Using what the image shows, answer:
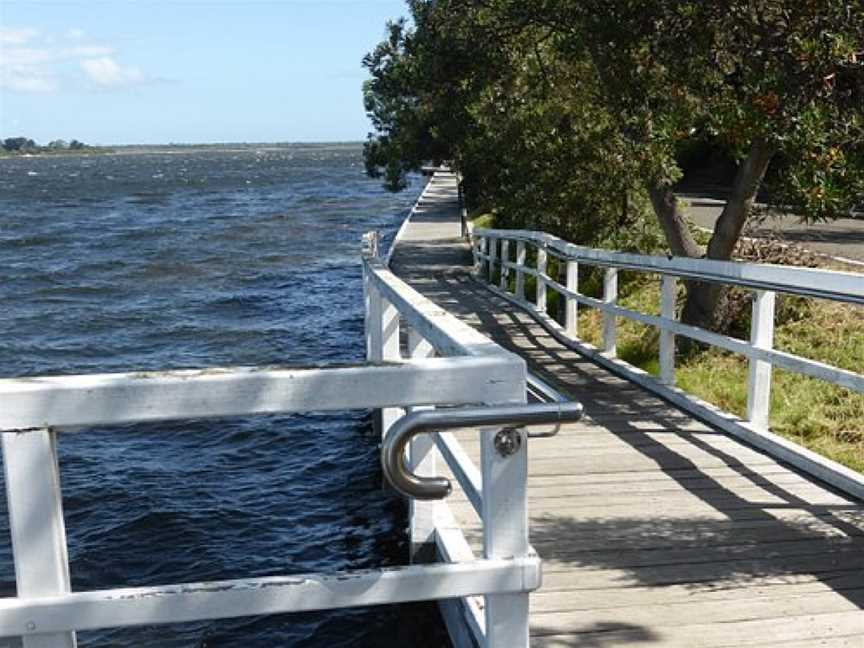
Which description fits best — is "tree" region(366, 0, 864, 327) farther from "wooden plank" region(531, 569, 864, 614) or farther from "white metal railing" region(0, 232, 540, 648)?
"white metal railing" region(0, 232, 540, 648)

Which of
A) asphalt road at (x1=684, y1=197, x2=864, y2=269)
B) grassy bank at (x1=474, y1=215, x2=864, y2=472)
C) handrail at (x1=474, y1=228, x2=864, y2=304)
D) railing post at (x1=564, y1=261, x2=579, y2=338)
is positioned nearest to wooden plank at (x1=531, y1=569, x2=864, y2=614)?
handrail at (x1=474, y1=228, x2=864, y2=304)


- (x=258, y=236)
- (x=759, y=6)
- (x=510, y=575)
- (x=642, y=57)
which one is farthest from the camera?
(x=258, y=236)

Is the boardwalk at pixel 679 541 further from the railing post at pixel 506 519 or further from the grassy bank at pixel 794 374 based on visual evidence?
the railing post at pixel 506 519

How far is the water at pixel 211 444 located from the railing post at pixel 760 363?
2485mm

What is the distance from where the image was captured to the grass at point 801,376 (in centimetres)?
709

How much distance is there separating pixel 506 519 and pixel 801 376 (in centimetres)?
686

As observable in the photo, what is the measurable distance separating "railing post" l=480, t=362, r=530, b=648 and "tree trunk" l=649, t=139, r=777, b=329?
6683 millimetres

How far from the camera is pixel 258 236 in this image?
37406mm

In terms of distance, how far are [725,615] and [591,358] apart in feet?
19.1

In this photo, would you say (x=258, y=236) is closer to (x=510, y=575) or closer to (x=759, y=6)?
(x=759, y=6)

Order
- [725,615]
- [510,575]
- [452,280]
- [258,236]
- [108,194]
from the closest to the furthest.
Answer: [510,575], [725,615], [452,280], [258,236], [108,194]

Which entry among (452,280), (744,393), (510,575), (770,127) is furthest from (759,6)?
(452,280)

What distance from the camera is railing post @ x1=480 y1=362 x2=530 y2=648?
2436 millimetres

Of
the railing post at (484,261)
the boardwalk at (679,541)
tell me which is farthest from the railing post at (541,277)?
the railing post at (484,261)
